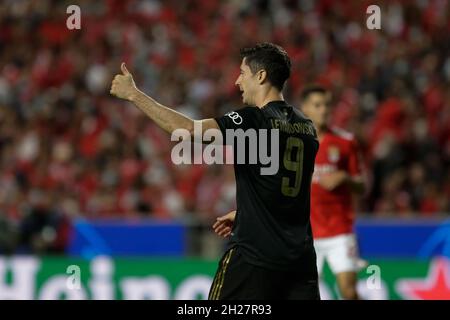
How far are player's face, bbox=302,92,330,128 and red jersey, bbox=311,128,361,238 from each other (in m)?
0.36

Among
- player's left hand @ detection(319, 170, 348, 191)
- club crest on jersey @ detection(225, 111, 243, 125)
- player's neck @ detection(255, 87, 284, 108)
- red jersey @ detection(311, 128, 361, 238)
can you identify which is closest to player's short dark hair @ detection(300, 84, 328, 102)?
red jersey @ detection(311, 128, 361, 238)

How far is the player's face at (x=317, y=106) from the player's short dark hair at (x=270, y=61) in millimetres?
3278

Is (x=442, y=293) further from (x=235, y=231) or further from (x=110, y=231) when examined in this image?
(x=235, y=231)

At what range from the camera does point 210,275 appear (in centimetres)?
1110

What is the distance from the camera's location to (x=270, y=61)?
5.52m

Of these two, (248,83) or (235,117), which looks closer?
(235,117)

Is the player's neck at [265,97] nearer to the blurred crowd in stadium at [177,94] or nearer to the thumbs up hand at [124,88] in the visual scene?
the thumbs up hand at [124,88]

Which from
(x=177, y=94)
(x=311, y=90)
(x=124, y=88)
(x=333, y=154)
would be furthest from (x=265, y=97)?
(x=177, y=94)

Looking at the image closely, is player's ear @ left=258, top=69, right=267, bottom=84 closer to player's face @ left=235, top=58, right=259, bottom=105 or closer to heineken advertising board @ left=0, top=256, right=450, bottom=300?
player's face @ left=235, top=58, right=259, bottom=105

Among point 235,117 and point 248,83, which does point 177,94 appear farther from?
point 235,117

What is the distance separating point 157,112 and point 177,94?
10.6 meters

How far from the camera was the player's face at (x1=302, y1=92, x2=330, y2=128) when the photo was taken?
880cm

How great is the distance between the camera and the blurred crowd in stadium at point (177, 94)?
13.8 metres
